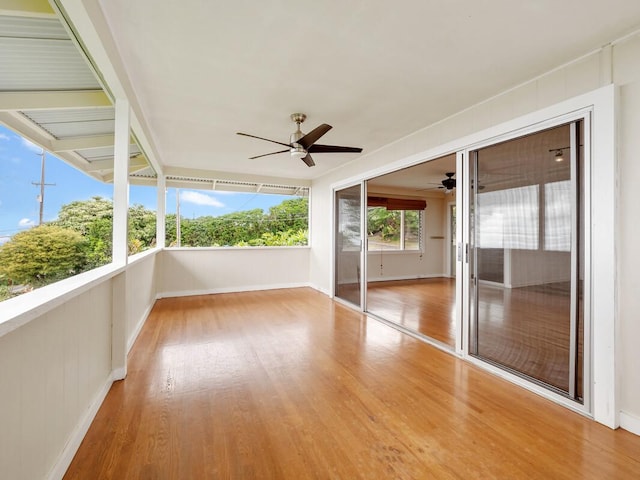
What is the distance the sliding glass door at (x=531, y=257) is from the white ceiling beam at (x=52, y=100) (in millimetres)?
3230

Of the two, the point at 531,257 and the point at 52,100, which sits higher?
the point at 52,100

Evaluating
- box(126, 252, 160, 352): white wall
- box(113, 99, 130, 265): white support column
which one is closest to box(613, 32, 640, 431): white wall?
box(113, 99, 130, 265): white support column

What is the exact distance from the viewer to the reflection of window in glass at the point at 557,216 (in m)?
2.10

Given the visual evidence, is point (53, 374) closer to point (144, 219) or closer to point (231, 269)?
point (144, 219)

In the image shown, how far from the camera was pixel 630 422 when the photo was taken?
1.79 metres

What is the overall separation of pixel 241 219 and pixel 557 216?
5.72 metres

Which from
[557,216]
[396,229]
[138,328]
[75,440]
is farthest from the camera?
[396,229]

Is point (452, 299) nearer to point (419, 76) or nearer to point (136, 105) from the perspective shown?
point (419, 76)

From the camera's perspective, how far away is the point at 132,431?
1.76m

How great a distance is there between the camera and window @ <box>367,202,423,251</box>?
7699mm

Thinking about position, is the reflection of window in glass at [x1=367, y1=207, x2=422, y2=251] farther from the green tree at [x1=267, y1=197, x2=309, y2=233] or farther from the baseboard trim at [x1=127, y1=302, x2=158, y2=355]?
the baseboard trim at [x1=127, y1=302, x2=158, y2=355]

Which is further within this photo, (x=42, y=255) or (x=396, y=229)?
(x=396, y=229)

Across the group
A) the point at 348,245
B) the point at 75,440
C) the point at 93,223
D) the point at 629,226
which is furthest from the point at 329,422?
the point at 348,245

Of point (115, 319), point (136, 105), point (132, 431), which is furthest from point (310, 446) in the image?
point (136, 105)
